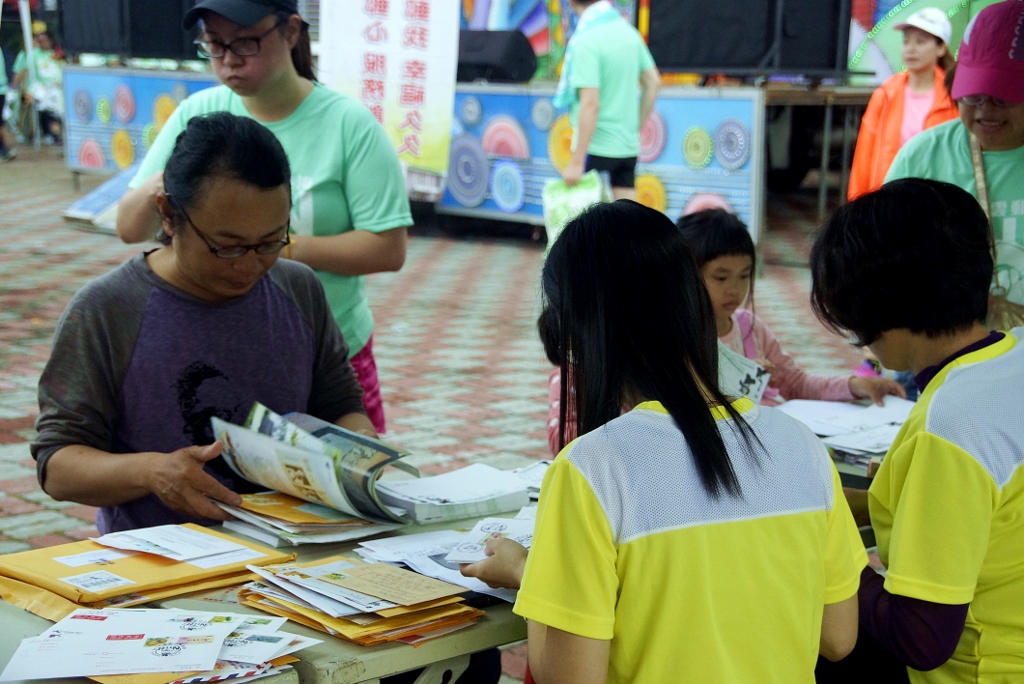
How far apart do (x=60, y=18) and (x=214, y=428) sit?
12.1m

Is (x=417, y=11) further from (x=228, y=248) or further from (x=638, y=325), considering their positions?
(x=638, y=325)

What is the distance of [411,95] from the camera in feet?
25.7

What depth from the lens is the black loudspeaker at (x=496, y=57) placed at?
9.46m

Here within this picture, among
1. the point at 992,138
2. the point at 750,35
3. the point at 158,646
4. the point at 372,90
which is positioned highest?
the point at 750,35

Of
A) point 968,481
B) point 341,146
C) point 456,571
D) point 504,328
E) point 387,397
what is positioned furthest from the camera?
point 504,328

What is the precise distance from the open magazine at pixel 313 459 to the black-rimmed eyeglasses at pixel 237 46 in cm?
92

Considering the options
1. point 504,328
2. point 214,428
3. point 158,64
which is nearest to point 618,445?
point 214,428

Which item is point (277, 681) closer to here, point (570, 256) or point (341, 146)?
point (570, 256)

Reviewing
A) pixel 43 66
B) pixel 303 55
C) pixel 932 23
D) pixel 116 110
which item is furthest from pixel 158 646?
pixel 43 66

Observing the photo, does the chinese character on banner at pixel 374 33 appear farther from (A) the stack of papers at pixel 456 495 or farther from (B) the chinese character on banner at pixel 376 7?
(A) the stack of papers at pixel 456 495

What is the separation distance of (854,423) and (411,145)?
576 centimetres

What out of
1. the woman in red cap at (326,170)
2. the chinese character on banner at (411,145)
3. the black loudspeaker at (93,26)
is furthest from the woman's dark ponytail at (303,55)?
the black loudspeaker at (93,26)

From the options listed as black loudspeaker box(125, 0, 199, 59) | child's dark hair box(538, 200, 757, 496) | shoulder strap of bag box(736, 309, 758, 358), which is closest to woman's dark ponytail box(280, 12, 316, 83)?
shoulder strap of bag box(736, 309, 758, 358)

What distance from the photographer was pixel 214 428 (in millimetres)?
2080
